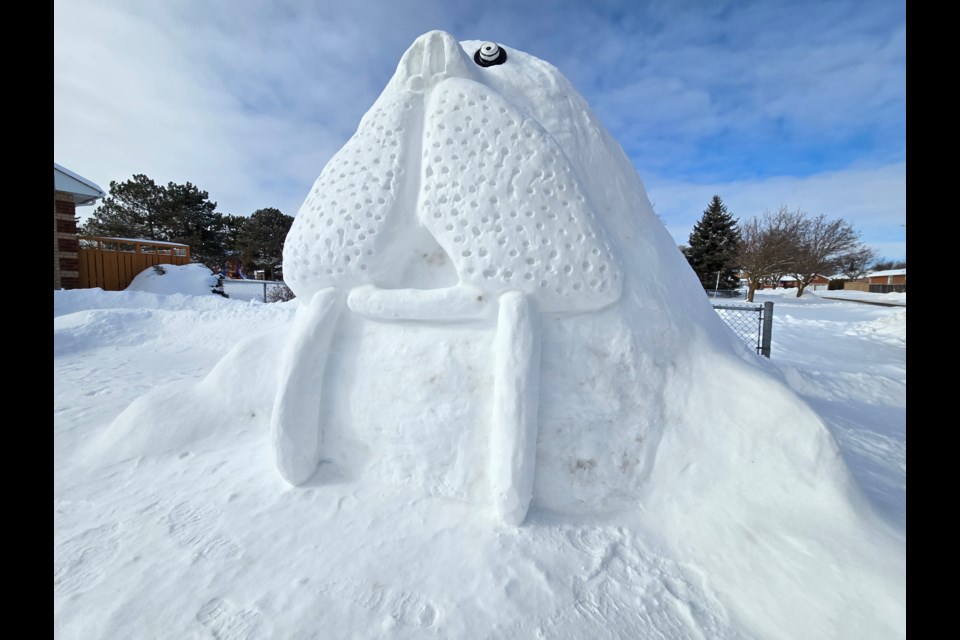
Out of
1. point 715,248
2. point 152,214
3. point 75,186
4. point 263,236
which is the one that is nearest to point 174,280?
point 75,186

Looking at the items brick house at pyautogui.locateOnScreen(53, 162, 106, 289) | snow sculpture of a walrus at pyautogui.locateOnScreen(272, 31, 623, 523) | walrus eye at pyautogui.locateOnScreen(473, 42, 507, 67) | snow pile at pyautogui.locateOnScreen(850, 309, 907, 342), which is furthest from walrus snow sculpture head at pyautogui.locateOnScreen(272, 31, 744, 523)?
brick house at pyautogui.locateOnScreen(53, 162, 106, 289)

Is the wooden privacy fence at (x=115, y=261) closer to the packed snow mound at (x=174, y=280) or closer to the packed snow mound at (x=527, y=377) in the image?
the packed snow mound at (x=174, y=280)

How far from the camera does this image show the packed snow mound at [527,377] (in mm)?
1702

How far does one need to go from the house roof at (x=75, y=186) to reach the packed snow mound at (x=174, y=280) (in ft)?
8.53

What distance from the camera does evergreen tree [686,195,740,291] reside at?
2334 cm

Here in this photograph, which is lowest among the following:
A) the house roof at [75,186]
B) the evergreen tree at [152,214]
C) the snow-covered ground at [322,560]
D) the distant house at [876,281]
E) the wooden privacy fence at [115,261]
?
the snow-covered ground at [322,560]

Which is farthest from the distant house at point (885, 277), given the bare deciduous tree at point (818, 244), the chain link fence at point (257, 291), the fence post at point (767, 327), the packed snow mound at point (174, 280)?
the packed snow mound at point (174, 280)

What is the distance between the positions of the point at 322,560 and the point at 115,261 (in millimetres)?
15669

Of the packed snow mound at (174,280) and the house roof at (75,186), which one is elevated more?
the house roof at (75,186)

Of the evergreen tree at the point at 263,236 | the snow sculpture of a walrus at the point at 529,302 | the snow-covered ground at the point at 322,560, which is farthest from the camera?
the evergreen tree at the point at 263,236

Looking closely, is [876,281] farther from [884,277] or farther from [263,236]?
[263,236]

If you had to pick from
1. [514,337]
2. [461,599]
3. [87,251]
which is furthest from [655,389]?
[87,251]

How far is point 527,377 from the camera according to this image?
6.12 feet

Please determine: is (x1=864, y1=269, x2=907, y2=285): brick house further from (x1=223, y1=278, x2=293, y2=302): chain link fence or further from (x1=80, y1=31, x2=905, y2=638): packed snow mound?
(x1=223, y1=278, x2=293, y2=302): chain link fence
